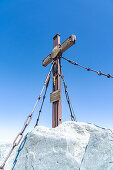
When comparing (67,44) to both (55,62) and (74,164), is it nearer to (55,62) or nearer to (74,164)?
(55,62)

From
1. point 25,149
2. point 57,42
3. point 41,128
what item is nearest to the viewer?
point 25,149

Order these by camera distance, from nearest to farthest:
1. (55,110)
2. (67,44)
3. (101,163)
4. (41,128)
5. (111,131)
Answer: (101,163) → (111,131) → (41,128) → (55,110) → (67,44)

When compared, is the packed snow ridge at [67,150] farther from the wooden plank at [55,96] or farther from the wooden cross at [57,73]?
the wooden plank at [55,96]

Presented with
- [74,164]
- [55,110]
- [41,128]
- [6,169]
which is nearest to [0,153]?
[6,169]

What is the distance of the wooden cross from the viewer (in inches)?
221

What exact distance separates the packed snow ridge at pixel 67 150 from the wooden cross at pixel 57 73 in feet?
4.52

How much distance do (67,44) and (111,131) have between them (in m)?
4.49

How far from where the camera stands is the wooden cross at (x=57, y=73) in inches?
221

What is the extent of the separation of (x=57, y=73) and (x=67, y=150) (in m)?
3.85

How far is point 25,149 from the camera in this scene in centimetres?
379

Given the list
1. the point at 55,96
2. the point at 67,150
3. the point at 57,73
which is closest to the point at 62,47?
the point at 57,73

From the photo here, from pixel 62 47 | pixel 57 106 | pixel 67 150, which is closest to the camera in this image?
pixel 67 150

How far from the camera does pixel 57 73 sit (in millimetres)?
6355

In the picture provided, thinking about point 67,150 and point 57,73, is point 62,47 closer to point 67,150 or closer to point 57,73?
point 57,73
